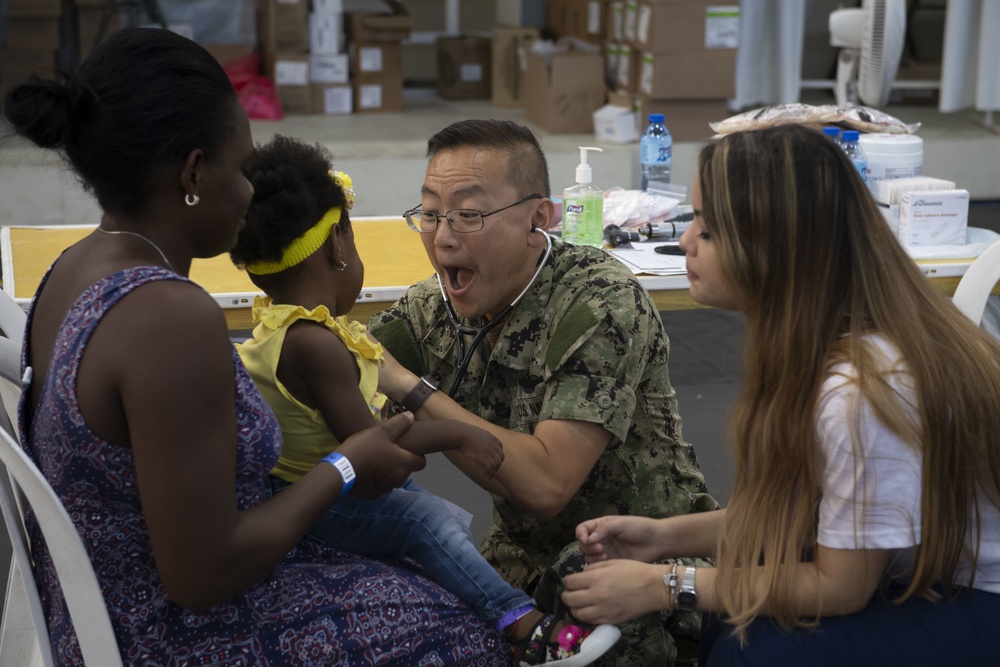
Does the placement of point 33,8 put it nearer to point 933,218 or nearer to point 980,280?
point 933,218

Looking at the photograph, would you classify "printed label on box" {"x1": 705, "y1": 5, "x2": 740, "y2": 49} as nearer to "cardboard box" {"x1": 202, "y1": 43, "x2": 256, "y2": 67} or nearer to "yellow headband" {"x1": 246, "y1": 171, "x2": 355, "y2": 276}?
"cardboard box" {"x1": 202, "y1": 43, "x2": 256, "y2": 67}

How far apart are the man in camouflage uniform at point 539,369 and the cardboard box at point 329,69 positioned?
4.84 meters

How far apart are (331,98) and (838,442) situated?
18.8ft

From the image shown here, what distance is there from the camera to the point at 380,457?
4.53 ft

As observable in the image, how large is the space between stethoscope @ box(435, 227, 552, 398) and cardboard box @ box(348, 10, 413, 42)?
4.76m

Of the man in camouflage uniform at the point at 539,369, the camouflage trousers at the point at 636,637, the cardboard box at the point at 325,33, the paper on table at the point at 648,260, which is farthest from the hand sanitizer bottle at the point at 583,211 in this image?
the cardboard box at the point at 325,33

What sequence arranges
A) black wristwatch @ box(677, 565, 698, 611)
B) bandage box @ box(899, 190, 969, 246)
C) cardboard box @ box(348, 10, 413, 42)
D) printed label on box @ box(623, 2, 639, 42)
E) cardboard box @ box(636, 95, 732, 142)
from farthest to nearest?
cardboard box @ box(348, 10, 413, 42) < cardboard box @ box(636, 95, 732, 142) < printed label on box @ box(623, 2, 639, 42) < bandage box @ box(899, 190, 969, 246) < black wristwatch @ box(677, 565, 698, 611)

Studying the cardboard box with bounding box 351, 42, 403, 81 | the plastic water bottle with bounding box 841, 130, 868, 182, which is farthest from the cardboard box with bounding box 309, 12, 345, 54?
the plastic water bottle with bounding box 841, 130, 868, 182

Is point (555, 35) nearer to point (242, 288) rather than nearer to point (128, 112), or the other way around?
point (242, 288)

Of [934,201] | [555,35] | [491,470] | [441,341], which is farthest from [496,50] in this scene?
[491,470]

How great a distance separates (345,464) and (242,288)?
1312mm

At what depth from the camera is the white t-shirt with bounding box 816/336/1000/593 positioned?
133 cm

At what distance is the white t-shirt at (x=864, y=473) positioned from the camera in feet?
4.38

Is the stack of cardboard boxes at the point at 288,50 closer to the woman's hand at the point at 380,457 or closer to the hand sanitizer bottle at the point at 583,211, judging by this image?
the hand sanitizer bottle at the point at 583,211
